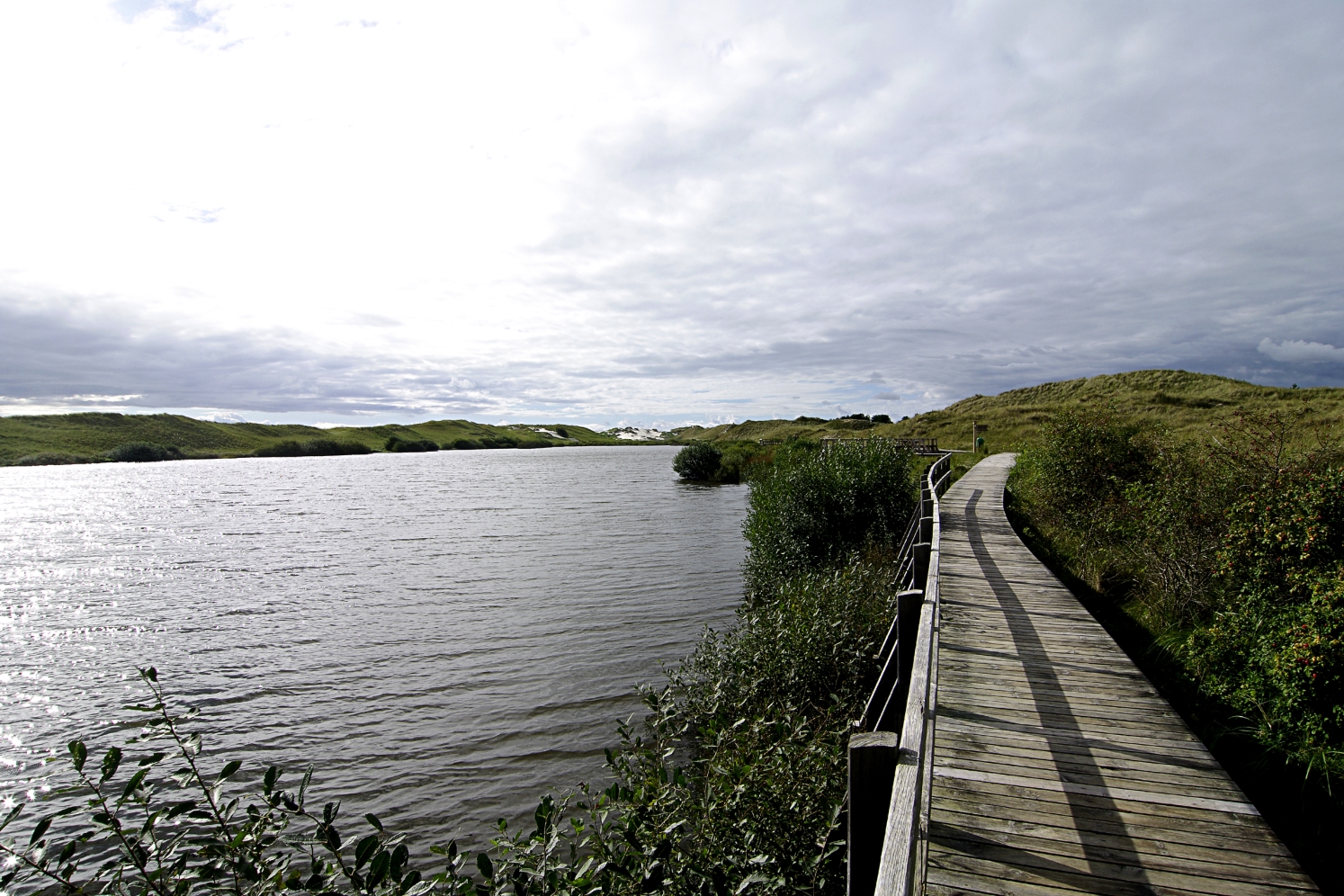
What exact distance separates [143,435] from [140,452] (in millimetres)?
16515

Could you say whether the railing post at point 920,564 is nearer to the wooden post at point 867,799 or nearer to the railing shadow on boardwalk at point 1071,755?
the railing shadow on boardwalk at point 1071,755

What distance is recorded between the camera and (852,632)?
9.66 meters

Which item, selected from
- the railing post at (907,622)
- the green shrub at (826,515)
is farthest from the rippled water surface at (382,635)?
the railing post at (907,622)

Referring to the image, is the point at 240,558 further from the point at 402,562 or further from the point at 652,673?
the point at 652,673

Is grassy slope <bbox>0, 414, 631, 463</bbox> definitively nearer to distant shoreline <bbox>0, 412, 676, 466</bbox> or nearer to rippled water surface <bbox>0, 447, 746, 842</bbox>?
distant shoreline <bbox>0, 412, 676, 466</bbox>

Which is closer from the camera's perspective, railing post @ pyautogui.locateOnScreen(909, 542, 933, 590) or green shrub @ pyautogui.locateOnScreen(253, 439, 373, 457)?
railing post @ pyautogui.locateOnScreen(909, 542, 933, 590)

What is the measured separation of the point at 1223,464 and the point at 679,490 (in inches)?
1503

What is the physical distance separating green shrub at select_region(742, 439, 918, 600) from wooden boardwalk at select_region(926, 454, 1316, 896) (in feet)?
27.4

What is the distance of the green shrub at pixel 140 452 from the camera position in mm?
106438

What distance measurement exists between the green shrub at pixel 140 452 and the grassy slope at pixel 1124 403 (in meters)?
119

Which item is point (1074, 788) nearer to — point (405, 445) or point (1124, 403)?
point (1124, 403)

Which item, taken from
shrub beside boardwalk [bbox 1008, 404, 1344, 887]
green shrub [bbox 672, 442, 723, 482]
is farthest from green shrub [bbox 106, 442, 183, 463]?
shrub beside boardwalk [bbox 1008, 404, 1344, 887]

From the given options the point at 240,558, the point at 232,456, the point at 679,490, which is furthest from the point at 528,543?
the point at 232,456

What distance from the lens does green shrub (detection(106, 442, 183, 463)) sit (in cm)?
10644
